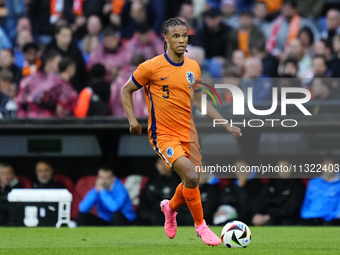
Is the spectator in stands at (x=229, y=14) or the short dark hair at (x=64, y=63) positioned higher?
the spectator in stands at (x=229, y=14)

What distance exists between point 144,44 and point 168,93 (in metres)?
5.27

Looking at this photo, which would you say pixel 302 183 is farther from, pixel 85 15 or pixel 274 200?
pixel 85 15

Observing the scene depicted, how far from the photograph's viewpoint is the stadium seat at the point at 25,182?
9562 millimetres

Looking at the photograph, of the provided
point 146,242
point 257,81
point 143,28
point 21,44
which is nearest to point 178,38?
point 146,242

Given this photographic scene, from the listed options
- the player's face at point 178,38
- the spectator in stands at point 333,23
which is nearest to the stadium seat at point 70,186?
the player's face at point 178,38

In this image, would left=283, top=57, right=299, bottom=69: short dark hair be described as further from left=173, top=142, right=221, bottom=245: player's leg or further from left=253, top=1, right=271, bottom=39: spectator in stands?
left=173, top=142, right=221, bottom=245: player's leg

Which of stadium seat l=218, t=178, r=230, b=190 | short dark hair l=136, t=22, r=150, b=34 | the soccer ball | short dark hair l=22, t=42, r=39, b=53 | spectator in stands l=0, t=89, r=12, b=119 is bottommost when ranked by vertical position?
stadium seat l=218, t=178, r=230, b=190

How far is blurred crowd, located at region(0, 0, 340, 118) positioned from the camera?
9.55 metres

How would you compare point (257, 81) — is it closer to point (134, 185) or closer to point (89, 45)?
point (134, 185)

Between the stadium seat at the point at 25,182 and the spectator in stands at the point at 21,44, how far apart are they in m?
2.84

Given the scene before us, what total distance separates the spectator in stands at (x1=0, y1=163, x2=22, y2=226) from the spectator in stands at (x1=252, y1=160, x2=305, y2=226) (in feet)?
12.2

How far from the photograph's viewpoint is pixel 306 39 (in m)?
11.2

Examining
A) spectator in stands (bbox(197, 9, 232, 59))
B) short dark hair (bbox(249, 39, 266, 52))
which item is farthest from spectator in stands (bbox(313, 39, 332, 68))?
spectator in stands (bbox(197, 9, 232, 59))

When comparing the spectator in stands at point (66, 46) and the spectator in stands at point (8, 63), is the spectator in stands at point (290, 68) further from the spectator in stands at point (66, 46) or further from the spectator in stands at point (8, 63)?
the spectator in stands at point (8, 63)
